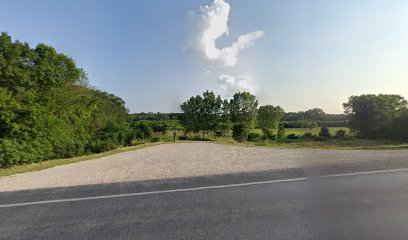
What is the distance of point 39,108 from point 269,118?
4825 centimetres

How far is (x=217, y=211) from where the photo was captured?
412cm

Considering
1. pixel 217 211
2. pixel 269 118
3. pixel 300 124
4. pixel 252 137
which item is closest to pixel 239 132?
pixel 252 137

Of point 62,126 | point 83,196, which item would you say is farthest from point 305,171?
point 62,126

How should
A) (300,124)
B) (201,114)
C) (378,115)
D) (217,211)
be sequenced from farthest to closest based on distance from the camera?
(300,124)
(378,115)
(201,114)
(217,211)

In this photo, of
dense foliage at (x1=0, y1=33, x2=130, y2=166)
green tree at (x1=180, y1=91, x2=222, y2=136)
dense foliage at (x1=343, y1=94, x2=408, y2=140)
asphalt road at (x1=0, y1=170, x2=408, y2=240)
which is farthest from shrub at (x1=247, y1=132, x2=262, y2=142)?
asphalt road at (x1=0, y1=170, x2=408, y2=240)

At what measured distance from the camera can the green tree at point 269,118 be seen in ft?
176

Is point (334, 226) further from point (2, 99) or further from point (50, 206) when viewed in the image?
point (2, 99)

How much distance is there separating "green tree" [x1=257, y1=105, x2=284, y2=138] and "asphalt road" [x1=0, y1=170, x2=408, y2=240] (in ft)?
159

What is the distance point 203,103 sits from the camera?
39344mm

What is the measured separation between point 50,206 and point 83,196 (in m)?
0.69

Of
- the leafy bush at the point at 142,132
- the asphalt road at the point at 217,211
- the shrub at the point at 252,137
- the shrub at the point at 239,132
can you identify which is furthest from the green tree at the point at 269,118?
the asphalt road at the point at 217,211

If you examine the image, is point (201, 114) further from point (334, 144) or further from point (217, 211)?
point (217, 211)

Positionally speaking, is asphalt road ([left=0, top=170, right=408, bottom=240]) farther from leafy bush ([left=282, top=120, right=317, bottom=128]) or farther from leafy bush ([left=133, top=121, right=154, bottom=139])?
leafy bush ([left=282, top=120, right=317, bottom=128])

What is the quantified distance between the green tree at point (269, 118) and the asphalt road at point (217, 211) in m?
Answer: 48.5
